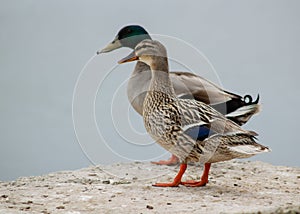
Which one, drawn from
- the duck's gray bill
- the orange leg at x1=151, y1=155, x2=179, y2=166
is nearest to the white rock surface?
the orange leg at x1=151, y1=155, x2=179, y2=166

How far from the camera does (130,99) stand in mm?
6164

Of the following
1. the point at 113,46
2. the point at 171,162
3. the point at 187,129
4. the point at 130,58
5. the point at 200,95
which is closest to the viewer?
the point at 187,129

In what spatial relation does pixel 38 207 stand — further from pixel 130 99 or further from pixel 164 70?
pixel 130 99

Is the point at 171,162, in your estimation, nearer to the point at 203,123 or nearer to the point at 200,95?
the point at 200,95

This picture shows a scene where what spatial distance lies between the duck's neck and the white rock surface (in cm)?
91

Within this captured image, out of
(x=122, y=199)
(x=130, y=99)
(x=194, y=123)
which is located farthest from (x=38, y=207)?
(x=130, y=99)

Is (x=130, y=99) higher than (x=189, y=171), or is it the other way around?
(x=130, y=99)

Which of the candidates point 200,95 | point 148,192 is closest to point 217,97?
point 200,95

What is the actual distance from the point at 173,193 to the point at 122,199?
1.53 ft

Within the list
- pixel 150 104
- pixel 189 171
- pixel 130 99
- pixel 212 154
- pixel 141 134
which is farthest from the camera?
pixel 130 99

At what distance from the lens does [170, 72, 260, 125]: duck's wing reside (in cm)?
578

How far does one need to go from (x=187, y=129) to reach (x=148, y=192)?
65 centimetres

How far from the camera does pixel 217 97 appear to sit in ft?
19.4

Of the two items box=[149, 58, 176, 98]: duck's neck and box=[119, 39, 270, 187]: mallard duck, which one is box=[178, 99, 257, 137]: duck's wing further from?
box=[149, 58, 176, 98]: duck's neck
